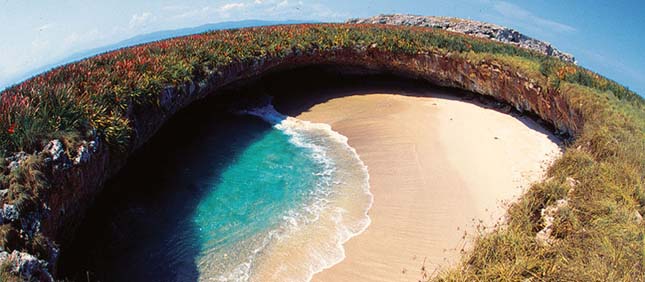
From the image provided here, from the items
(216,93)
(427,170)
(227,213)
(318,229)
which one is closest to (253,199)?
(227,213)

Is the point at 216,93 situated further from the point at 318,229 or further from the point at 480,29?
the point at 480,29

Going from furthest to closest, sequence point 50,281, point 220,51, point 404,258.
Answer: point 220,51 → point 404,258 → point 50,281

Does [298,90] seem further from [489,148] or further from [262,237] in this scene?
[262,237]

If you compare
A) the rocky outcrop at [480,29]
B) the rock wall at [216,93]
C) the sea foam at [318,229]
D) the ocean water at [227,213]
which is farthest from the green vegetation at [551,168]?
the rocky outcrop at [480,29]

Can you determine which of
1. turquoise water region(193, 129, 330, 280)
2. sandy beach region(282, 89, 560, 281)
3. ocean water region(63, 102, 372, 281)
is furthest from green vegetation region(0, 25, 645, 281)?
turquoise water region(193, 129, 330, 280)

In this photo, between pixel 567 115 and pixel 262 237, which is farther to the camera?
pixel 567 115

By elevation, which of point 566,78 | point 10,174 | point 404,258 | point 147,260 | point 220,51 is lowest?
point 404,258

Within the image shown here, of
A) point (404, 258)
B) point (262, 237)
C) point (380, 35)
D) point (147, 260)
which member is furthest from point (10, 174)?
point (380, 35)

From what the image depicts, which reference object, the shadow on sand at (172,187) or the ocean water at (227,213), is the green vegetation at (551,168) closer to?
the shadow on sand at (172,187)
